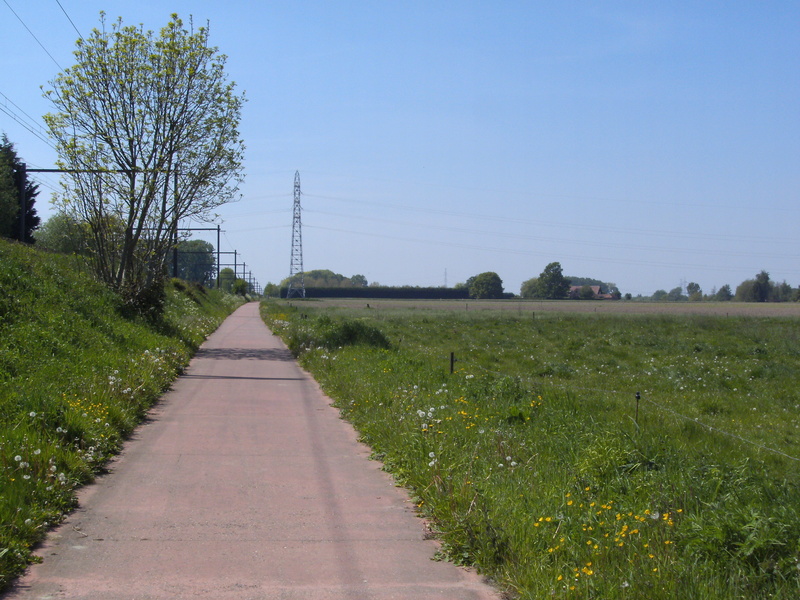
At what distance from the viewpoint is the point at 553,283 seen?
129500 millimetres

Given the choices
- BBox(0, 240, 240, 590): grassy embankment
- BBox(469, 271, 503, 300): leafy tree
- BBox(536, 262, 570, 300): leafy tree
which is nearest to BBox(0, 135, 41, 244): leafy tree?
BBox(0, 240, 240, 590): grassy embankment

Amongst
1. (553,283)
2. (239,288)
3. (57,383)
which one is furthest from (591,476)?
(553,283)

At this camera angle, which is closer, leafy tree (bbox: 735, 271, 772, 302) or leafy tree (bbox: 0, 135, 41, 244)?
leafy tree (bbox: 0, 135, 41, 244)

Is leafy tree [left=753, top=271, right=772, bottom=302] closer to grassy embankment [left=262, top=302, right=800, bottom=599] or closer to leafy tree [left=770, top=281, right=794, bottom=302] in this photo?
leafy tree [left=770, top=281, right=794, bottom=302]

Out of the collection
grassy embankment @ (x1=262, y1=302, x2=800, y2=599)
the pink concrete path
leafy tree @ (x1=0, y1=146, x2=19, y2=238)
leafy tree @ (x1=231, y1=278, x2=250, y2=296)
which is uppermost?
leafy tree @ (x1=0, y1=146, x2=19, y2=238)

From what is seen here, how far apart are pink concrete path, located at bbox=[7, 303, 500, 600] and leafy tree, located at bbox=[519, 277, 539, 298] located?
132 metres

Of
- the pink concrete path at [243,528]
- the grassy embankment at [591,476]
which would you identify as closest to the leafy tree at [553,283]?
the grassy embankment at [591,476]

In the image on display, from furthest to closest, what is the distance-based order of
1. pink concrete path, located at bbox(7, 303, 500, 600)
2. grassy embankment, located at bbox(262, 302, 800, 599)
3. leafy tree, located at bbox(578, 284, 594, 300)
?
leafy tree, located at bbox(578, 284, 594, 300)
pink concrete path, located at bbox(7, 303, 500, 600)
grassy embankment, located at bbox(262, 302, 800, 599)

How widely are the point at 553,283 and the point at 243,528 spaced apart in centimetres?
12647

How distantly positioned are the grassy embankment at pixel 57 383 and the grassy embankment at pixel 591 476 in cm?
315

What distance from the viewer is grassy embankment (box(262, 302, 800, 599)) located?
185 inches

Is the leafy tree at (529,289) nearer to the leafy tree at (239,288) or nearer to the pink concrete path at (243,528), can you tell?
the leafy tree at (239,288)

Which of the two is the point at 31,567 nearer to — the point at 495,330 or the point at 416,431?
the point at 416,431

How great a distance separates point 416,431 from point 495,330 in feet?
94.9
